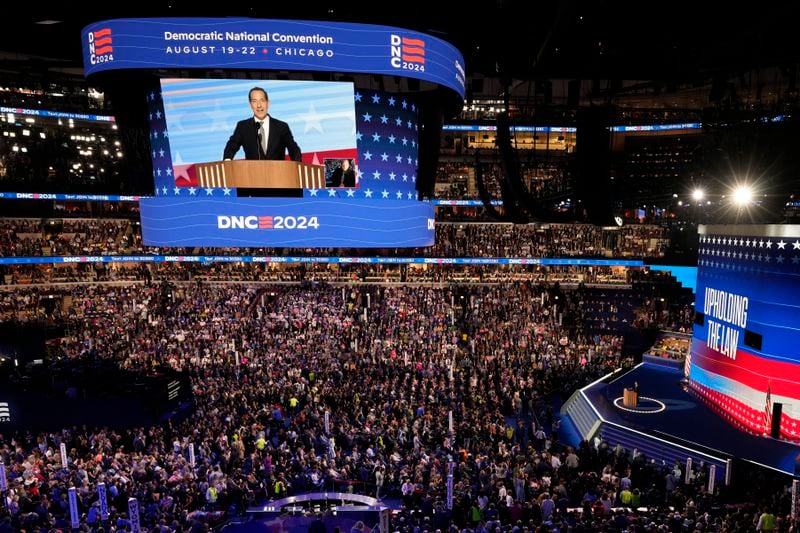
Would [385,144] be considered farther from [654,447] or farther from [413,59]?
[654,447]

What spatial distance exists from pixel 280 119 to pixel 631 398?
15.1 m

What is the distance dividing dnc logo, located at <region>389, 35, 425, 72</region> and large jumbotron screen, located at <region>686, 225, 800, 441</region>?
11.1 meters

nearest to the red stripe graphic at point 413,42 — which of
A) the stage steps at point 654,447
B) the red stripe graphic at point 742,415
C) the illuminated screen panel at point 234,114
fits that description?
the illuminated screen panel at point 234,114

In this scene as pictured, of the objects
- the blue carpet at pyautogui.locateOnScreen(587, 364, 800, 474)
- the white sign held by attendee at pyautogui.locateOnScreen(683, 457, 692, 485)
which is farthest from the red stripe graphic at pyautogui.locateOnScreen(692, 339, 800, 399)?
the white sign held by attendee at pyautogui.locateOnScreen(683, 457, 692, 485)

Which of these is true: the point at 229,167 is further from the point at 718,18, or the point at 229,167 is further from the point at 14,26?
the point at 718,18

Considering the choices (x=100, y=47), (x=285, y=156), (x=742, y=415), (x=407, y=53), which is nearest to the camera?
(x=100, y=47)

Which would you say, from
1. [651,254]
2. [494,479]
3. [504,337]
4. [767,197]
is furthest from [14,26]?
[651,254]

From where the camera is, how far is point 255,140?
49.4 feet

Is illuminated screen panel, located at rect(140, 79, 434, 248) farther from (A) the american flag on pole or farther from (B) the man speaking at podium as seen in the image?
(A) the american flag on pole

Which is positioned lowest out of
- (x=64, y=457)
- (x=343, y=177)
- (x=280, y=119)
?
(x=64, y=457)

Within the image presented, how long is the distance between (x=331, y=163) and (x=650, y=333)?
19.6 metres

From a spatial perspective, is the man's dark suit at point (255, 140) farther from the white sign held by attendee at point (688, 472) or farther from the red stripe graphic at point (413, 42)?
the white sign held by attendee at point (688, 472)

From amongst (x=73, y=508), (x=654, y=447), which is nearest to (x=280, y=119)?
(x=73, y=508)

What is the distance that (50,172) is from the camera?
36875 millimetres
